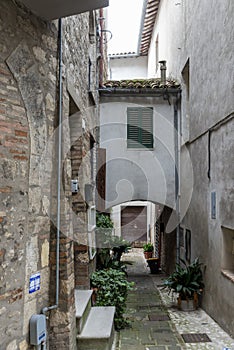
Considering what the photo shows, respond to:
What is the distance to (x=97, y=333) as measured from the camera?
4.39m

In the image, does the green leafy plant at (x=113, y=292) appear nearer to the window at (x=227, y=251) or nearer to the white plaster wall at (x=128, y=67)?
the window at (x=227, y=251)

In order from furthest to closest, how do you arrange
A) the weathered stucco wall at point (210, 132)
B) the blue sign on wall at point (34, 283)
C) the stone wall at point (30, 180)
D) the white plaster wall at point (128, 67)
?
the white plaster wall at point (128, 67) < the weathered stucco wall at point (210, 132) < the blue sign on wall at point (34, 283) < the stone wall at point (30, 180)

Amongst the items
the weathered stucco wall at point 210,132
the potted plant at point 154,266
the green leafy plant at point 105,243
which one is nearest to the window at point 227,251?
the weathered stucco wall at point 210,132

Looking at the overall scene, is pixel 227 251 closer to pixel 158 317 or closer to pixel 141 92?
pixel 158 317

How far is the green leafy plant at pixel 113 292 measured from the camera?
571 centimetres

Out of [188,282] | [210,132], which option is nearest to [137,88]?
[210,132]

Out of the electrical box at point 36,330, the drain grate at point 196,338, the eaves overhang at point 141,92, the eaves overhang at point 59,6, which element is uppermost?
the eaves overhang at point 141,92

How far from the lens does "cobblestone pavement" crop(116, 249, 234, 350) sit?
5.05m

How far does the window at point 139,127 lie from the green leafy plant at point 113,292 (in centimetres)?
403

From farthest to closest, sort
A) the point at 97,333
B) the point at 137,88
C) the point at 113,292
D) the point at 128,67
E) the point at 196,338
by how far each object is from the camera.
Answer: the point at 128,67 → the point at 137,88 → the point at 113,292 → the point at 196,338 → the point at 97,333

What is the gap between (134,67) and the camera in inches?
738

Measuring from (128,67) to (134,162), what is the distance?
426 inches

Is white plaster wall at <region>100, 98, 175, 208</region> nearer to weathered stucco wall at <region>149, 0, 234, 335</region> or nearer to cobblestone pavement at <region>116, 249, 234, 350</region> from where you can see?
weathered stucco wall at <region>149, 0, 234, 335</region>

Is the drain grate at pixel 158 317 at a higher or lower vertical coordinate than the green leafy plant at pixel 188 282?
lower
